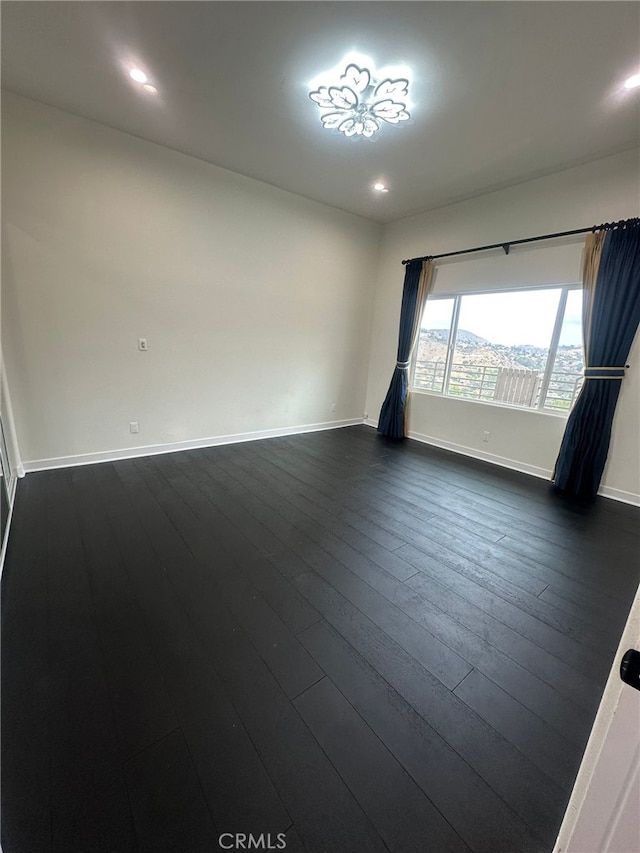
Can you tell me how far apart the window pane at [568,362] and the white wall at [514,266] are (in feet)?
0.66

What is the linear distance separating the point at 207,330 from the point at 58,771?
135 inches

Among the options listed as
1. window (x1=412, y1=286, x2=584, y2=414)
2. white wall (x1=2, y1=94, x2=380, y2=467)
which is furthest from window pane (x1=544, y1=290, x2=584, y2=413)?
white wall (x1=2, y1=94, x2=380, y2=467)

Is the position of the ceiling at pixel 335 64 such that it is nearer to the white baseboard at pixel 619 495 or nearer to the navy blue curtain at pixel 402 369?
the navy blue curtain at pixel 402 369

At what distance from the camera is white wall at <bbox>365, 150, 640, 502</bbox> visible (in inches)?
119

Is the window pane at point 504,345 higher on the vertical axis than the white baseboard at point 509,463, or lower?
higher

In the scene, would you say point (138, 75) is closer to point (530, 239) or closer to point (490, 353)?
point (530, 239)

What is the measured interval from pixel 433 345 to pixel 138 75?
3.87 m

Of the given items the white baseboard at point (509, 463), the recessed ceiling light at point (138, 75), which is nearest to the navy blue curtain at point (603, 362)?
the white baseboard at point (509, 463)

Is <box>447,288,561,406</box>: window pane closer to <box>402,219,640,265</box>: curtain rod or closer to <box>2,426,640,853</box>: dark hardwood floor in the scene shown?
<box>402,219,640,265</box>: curtain rod

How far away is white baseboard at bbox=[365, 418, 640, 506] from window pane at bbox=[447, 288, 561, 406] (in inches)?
26.3

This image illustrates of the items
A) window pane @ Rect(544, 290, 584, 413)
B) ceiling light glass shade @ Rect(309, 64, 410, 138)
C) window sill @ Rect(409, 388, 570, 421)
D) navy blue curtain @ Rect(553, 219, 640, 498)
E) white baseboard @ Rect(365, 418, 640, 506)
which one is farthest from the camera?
window sill @ Rect(409, 388, 570, 421)

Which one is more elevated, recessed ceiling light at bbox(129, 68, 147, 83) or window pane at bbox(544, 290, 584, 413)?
recessed ceiling light at bbox(129, 68, 147, 83)

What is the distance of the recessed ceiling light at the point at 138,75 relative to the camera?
7.25ft

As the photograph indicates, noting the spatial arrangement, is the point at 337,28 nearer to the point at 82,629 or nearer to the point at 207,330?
the point at 207,330
